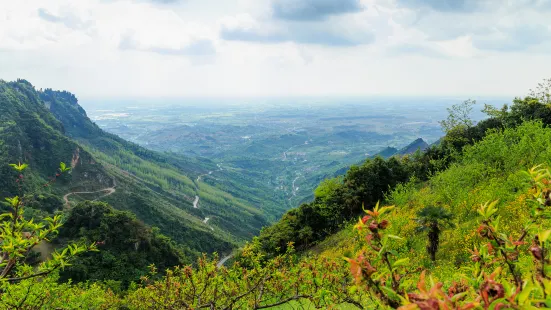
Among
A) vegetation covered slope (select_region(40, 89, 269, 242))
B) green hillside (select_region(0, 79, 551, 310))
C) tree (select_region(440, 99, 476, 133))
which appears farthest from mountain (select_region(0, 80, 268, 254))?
tree (select_region(440, 99, 476, 133))

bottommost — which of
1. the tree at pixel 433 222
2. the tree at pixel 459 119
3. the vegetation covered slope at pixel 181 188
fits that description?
the vegetation covered slope at pixel 181 188

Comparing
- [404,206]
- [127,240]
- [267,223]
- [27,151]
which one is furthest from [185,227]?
Answer: [404,206]

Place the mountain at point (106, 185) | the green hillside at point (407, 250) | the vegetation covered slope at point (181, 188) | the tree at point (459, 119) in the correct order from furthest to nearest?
the vegetation covered slope at point (181, 188) < the mountain at point (106, 185) < the tree at point (459, 119) < the green hillside at point (407, 250)

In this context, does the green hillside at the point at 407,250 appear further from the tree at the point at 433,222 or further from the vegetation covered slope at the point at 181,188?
the vegetation covered slope at the point at 181,188

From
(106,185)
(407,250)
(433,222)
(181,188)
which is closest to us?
(407,250)

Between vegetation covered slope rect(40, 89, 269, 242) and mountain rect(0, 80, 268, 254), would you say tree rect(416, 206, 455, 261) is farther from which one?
vegetation covered slope rect(40, 89, 269, 242)

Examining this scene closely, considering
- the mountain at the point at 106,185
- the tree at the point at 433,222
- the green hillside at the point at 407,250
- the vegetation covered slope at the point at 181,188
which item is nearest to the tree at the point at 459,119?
the green hillside at the point at 407,250

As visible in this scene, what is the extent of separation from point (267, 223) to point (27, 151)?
105 m

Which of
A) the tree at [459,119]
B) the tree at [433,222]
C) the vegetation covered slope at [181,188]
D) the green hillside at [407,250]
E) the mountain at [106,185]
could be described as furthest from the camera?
the vegetation covered slope at [181,188]

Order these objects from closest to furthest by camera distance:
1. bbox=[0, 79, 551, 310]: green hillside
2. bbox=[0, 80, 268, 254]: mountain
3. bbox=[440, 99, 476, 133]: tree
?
1. bbox=[0, 79, 551, 310]: green hillside
2. bbox=[440, 99, 476, 133]: tree
3. bbox=[0, 80, 268, 254]: mountain

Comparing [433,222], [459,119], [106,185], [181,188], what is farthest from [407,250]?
[181,188]

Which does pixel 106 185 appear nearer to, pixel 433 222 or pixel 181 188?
pixel 181 188

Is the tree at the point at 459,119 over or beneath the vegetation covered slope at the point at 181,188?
over

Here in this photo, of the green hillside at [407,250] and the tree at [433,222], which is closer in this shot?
the green hillside at [407,250]
